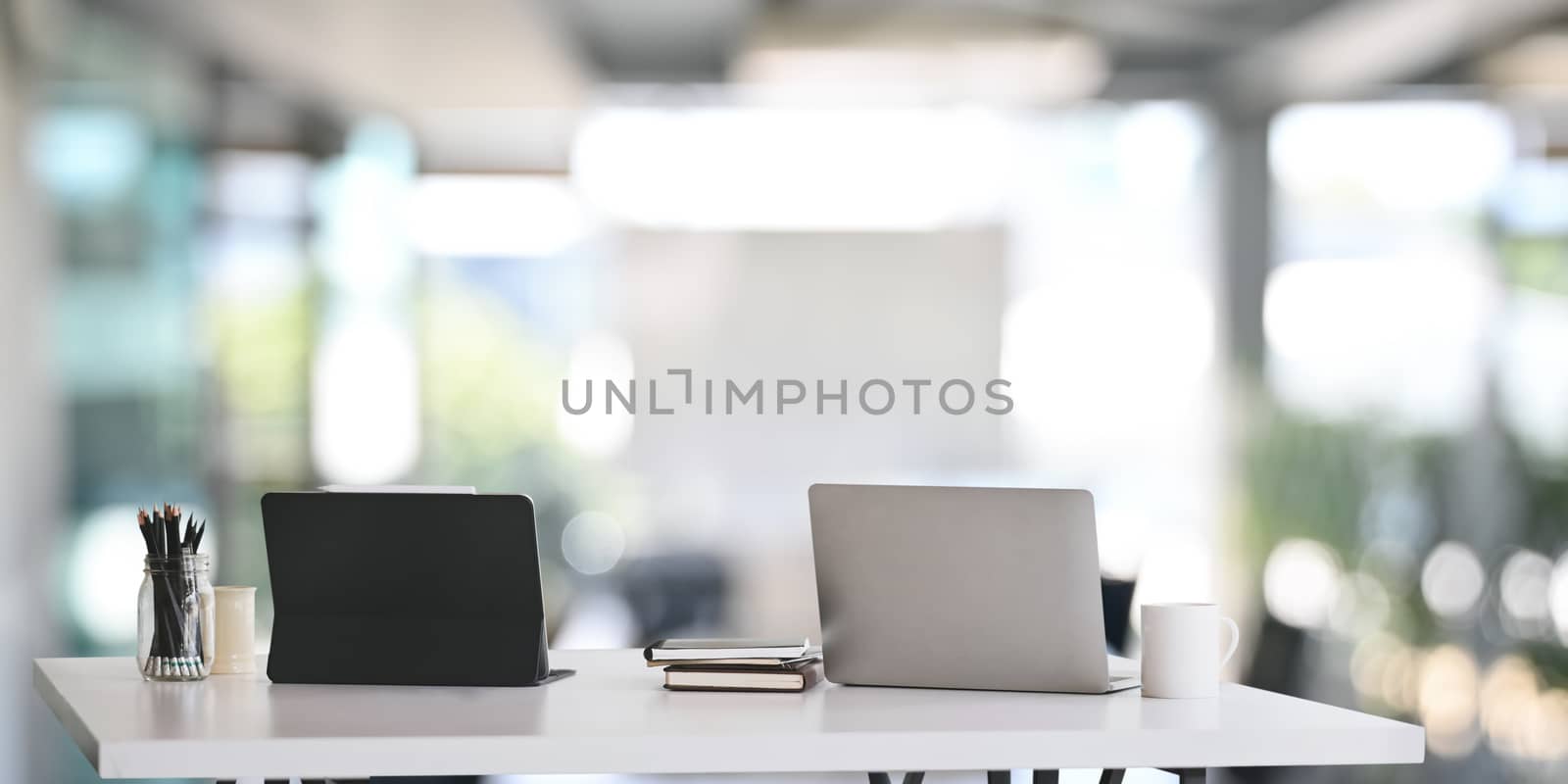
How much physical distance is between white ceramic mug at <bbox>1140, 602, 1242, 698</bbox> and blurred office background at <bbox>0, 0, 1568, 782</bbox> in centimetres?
250

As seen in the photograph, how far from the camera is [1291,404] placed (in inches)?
174

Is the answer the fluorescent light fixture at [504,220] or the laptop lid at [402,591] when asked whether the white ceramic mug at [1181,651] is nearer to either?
the laptop lid at [402,591]

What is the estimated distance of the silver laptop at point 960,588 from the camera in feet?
5.95

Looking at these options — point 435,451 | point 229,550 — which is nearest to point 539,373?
point 435,451

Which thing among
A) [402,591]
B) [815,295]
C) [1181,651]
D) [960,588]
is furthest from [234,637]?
[815,295]

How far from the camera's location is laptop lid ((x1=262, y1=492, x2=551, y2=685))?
73.0 inches

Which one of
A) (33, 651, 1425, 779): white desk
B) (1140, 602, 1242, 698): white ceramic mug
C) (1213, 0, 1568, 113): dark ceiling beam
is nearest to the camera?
(33, 651, 1425, 779): white desk

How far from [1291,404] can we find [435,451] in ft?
7.87

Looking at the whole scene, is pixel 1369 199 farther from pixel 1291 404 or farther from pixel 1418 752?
pixel 1418 752
